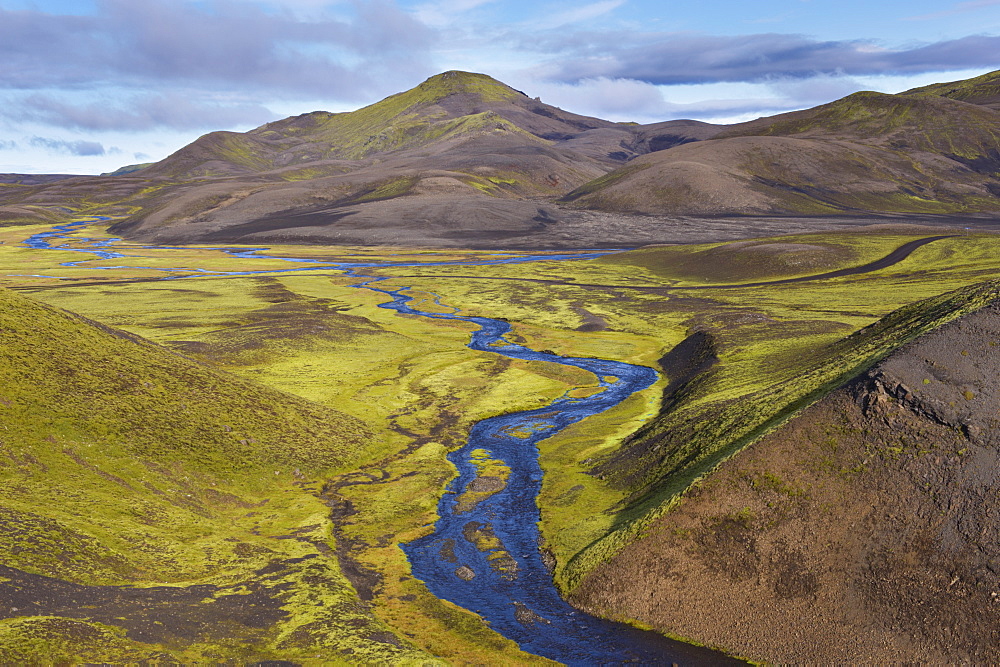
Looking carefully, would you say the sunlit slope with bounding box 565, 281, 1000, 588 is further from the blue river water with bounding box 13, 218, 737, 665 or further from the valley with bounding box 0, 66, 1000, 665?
the blue river water with bounding box 13, 218, 737, 665

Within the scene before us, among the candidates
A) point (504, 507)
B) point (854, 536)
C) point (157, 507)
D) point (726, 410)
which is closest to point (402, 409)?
point (504, 507)

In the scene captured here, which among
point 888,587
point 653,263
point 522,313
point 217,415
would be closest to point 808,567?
point 888,587

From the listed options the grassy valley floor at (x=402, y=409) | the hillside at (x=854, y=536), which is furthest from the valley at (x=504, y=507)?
the grassy valley floor at (x=402, y=409)

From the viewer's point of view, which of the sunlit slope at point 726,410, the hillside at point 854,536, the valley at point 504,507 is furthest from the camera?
the sunlit slope at point 726,410

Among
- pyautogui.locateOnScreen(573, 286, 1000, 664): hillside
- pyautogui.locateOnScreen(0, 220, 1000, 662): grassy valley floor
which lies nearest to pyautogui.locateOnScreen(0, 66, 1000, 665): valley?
pyautogui.locateOnScreen(573, 286, 1000, 664): hillside

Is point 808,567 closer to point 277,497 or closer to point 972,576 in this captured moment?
point 972,576

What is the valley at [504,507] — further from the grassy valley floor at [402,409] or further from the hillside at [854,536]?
the grassy valley floor at [402,409]
